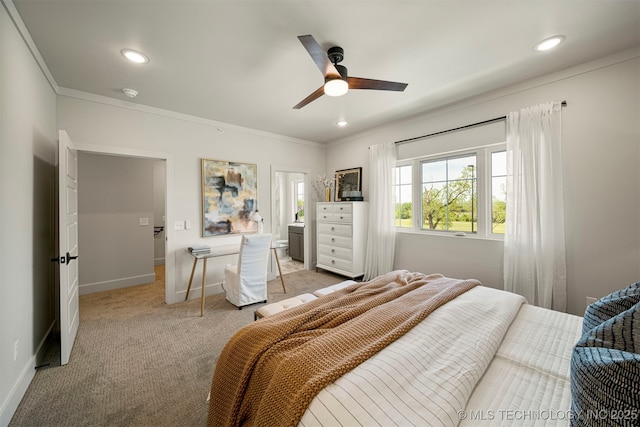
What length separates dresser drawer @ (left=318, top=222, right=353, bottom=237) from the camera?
4.31 metres

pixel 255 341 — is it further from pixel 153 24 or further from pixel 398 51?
pixel 398 51

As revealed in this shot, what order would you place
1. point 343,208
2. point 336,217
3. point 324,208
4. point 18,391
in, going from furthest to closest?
point 324,208, point 336,217, point 343,208, point 18,391

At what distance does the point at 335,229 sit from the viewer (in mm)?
4539

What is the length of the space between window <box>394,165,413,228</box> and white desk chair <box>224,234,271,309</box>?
217cm

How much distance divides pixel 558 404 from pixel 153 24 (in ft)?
10.3

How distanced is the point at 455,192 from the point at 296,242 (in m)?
3.74

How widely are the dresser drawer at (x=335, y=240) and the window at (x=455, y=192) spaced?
862 mm

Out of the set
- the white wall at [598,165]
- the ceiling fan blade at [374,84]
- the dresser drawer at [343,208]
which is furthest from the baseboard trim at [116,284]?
the white wall at [598,165]

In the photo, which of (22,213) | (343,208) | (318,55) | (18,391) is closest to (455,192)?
(343,208)

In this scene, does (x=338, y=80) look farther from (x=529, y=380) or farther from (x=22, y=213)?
(x=22, y=213)

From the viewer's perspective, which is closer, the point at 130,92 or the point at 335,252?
the point at 130,92

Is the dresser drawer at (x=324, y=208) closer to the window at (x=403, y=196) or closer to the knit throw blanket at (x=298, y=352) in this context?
the window at (x=403, y=196)

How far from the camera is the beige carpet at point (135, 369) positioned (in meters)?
1.61

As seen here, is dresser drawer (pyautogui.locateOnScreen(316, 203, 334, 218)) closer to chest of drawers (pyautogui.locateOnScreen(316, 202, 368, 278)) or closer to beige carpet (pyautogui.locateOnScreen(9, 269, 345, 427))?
chest of drawers (pyautogui.locateOnScreen(316, 202, 368, 278))
